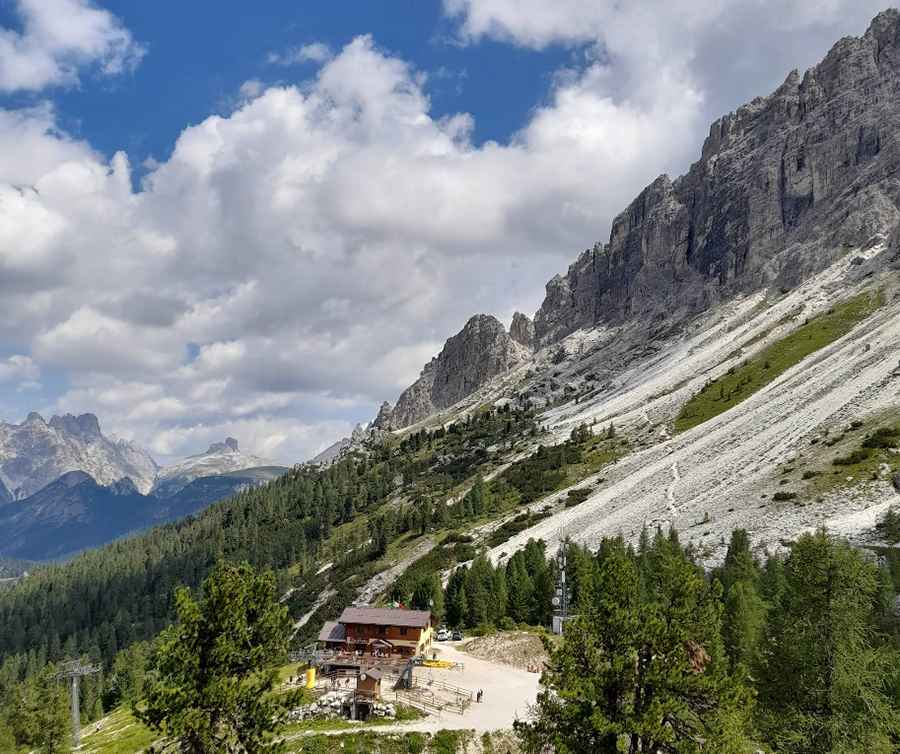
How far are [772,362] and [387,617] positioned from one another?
465 ft

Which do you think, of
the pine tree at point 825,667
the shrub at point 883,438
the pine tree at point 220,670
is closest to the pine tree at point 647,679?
the pine tree at point 825,667

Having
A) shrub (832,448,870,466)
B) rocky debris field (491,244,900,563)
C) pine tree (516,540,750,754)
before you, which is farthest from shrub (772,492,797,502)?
pine tree (516,540,750,754)

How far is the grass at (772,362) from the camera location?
157 m

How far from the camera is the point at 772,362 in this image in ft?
559

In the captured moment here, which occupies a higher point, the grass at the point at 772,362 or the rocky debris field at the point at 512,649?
the grass at the point at 772,362

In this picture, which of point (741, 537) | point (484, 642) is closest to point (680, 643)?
point (484, 642)

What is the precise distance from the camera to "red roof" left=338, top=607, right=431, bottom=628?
61281 millimetres

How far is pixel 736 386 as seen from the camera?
540ft

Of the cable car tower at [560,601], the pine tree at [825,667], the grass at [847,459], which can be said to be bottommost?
the cable car tower at [560,601]

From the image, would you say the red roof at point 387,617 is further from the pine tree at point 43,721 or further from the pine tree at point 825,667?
the pine tree at point 825,667

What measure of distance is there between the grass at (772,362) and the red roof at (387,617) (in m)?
104

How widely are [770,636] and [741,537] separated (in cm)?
4365

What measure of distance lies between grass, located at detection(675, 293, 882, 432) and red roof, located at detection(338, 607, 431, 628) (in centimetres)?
10433

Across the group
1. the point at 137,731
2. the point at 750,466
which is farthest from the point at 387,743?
the point at 750,466
